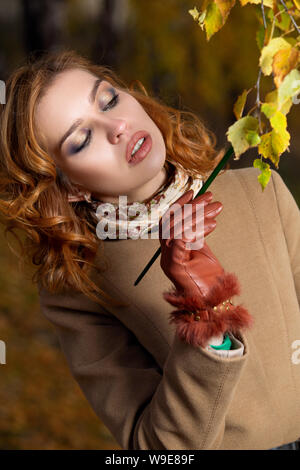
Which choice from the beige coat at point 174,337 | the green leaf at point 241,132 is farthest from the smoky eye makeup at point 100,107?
the green leaf at point 241,132

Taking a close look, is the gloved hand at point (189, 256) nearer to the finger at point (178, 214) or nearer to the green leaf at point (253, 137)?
the finger at point (178, 214)

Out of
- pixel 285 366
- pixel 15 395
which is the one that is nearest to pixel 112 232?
pixel 285 366

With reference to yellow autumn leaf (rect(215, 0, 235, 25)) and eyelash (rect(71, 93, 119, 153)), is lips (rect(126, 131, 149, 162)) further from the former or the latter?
yellow autumn leaf (rect(215, 0, 235, 25))

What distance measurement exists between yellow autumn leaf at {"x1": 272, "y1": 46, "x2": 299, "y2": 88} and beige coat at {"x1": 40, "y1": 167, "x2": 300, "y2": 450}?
0.73 meters

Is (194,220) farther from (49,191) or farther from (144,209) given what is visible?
(49,191)

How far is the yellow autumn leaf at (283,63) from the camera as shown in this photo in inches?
33.7

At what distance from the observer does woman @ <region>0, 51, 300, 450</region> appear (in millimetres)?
1386

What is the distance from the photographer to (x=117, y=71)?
136 inches

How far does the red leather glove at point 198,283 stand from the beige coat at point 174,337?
186mm

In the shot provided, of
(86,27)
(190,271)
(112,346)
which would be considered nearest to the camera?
(190,271)

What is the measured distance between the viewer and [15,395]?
366cm

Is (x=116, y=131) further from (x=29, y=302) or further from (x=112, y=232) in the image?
(x=29, y=302)
